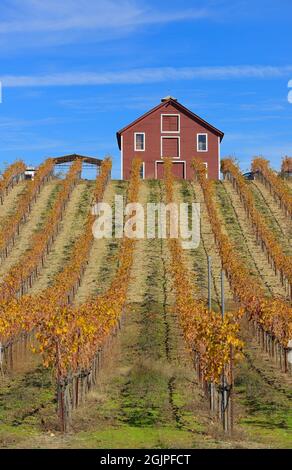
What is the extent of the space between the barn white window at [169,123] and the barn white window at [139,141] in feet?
8.07

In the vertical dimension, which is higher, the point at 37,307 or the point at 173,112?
the point at 173,112

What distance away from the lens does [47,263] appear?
44.8 m

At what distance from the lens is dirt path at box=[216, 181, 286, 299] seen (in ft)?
133

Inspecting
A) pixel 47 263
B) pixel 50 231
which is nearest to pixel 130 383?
pixel 47 263

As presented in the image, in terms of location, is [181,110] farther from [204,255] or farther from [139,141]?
[204,255]

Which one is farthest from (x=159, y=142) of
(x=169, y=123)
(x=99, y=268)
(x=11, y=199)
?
(x=99, y=268)

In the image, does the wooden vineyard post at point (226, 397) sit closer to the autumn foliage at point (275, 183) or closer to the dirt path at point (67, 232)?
the dirt path at point (67, 232)

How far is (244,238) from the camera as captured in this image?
164ft

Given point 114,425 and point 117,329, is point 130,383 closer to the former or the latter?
point 114,425

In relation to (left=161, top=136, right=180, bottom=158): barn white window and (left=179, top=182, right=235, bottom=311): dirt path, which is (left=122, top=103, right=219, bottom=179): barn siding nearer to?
(left=161, top=136, right=180, bottom=158): barn white window

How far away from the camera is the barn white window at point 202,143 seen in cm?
7156

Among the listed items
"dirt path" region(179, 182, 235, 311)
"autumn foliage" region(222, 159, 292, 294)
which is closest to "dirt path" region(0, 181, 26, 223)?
→ "dirt path" region(179, 182, 235, 311)

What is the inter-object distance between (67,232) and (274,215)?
1731cm
